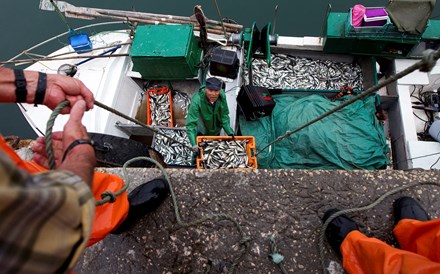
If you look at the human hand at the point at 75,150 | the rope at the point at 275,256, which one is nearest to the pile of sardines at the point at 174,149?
the rope at the point at 275,256

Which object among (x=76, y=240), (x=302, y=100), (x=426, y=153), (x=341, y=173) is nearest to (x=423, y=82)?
(x=426, y=153)

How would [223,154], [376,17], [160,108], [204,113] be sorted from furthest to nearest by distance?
[160,108], [376,17], [204,113], [223,154]

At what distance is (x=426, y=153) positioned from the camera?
4.79 metres

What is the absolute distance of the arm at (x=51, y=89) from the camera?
176 cm

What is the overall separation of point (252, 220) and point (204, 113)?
7.46 ft

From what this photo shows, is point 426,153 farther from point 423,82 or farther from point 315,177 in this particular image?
point 315,177

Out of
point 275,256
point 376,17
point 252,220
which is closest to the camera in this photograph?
point 275,256

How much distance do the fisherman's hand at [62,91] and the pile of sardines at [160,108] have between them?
13.5ft

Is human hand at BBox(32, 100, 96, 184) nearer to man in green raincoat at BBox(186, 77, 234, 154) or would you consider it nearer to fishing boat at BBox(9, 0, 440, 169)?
man in green raincoat at BBox(186, 77, 234, 154)

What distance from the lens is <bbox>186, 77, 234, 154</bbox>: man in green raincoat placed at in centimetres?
411

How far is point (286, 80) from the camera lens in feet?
20.4

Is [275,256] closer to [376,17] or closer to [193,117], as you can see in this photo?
[193,117]

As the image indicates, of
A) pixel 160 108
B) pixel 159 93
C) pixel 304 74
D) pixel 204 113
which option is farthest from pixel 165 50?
pixel 304 74

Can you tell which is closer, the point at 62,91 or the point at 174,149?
the point at 62,91
